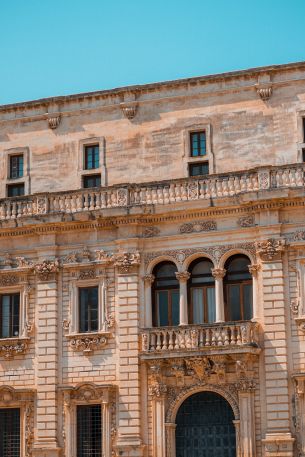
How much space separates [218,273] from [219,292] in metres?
0.67

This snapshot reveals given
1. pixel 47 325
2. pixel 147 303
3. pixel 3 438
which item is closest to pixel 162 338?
pixel 147 303

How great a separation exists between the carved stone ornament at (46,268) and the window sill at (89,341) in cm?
247

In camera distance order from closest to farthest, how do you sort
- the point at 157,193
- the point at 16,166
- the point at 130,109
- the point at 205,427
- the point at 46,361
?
the point at 205,427, the point at 46,361, the point at 157,193, the point at 130,109, the point at 16,166

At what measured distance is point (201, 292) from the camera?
3525 centimetres

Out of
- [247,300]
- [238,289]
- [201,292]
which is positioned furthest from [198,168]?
[247,300]

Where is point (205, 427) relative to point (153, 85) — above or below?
below

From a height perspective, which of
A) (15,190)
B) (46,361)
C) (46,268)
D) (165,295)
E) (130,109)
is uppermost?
(130,109)

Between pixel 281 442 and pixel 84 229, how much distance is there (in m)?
10.7

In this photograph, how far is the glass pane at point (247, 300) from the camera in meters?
34.6

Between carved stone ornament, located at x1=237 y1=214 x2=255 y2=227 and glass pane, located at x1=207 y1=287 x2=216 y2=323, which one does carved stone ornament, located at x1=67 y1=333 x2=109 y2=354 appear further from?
carved stone ornament, located at x1=237 y1=214 x2=255 y2=227

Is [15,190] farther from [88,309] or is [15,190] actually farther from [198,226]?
[198,226]

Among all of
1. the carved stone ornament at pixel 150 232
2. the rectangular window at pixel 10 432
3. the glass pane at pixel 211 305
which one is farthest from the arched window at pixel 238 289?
the rectangular window at pixel 10 432

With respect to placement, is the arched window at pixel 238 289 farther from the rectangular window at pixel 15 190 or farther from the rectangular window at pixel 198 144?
the rectangular window at pixel 15 190

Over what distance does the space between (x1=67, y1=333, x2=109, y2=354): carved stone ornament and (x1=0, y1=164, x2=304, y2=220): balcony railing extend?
4634 mm
